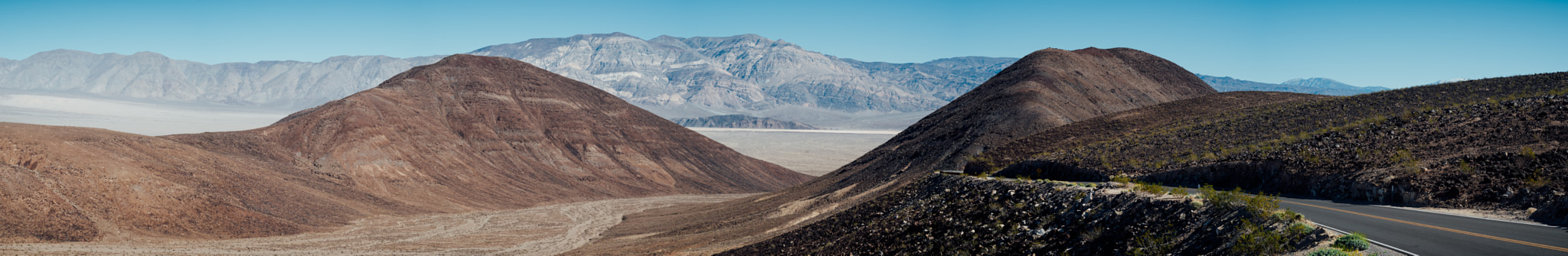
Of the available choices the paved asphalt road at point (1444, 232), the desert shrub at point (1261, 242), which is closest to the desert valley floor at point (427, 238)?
the paved asphalt road at point (1444, 232)

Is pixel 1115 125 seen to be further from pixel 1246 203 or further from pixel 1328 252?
pixel 1328 252

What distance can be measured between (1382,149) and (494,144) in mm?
83222

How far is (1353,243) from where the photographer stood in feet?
41.5

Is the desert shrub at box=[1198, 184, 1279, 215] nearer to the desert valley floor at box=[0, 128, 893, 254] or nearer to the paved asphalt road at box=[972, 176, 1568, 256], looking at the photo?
the paved asphalt road at box=[972, 176, 1568, 256]

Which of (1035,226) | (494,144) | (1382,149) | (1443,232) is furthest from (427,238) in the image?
(1443,232)

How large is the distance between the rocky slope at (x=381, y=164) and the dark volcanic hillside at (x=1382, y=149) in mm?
47382

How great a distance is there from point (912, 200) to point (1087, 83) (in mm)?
54413

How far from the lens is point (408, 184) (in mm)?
74375

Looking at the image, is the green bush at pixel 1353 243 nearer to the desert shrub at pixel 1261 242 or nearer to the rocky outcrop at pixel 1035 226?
the rocky outcrop at pixel 1035 226

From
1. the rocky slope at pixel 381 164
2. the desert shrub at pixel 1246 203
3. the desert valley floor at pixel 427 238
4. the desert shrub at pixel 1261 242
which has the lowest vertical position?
the desert valley floor at pixel 427 238

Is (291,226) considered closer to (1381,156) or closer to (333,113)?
(333,113)

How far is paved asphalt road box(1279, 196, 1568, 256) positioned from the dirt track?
37412 millimetres

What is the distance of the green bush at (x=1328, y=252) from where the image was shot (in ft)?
39.6

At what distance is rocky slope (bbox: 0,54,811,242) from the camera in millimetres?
48438
